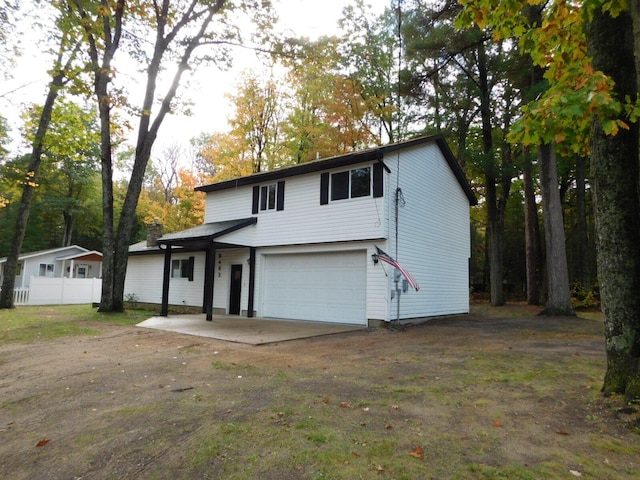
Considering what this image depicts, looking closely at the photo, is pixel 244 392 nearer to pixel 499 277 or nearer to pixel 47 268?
pixel 499 277

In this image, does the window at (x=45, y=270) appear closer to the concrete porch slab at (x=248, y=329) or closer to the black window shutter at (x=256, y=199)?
the concrete porch slab at (x=248, y=329)

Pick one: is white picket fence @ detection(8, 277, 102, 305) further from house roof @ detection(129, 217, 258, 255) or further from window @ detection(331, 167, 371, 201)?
Result: window @ detection(331, 167, 371, 201)

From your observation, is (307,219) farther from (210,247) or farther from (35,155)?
(35,155)

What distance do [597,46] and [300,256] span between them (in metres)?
10.4

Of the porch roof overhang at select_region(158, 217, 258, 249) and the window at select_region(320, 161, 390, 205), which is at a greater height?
the window at select_region(320, 161, 390, 205)

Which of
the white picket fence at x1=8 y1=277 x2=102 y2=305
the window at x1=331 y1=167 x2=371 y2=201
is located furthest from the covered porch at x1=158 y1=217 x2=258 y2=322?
the white picket fence at x1=8 y1=277 x2=102 y2=305

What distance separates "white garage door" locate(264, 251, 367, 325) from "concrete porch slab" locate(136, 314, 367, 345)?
0.47 m

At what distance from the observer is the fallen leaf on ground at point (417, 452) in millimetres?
3037

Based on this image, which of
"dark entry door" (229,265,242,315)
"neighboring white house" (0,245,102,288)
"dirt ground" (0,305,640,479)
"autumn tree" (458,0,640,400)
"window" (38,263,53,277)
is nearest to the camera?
"dirt ground" (0,305,640,479)

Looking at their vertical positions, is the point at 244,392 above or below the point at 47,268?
below

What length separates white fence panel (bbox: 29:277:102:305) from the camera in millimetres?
20281

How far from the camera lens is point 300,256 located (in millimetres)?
13562

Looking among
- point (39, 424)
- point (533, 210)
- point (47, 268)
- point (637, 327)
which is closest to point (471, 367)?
point (637, 327)

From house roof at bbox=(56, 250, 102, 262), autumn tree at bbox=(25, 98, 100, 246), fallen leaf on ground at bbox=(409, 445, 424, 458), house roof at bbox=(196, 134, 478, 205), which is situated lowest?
fallen leaf on ground at bbox=(409, 445, 424, 458)
